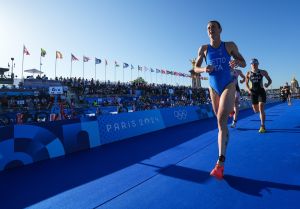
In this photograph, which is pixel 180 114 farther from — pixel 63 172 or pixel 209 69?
pixel 209 69

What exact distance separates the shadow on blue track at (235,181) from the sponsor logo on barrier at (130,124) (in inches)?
148

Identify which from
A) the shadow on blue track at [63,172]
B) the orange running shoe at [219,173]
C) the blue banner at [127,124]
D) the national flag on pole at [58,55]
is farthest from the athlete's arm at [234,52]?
the national flag on pole at [58,55]

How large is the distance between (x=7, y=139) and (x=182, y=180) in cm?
336

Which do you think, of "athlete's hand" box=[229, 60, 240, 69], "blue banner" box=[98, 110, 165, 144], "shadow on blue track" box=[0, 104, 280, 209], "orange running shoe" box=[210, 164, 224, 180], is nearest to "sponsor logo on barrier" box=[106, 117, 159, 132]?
"blue banner" box=[98, 110, 165, 144]

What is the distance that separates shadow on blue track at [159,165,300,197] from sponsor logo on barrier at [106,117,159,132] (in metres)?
3.75

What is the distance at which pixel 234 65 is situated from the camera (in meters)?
3.63

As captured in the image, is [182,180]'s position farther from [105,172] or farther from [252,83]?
[252,83]

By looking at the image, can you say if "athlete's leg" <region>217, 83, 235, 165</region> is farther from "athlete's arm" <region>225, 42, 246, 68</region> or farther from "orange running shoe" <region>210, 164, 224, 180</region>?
"athlete's arm" <region>225, 42, 246, 68</region>

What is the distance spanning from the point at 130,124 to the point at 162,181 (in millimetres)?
5110

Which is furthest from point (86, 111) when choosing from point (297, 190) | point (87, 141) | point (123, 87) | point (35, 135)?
point (123, 87)

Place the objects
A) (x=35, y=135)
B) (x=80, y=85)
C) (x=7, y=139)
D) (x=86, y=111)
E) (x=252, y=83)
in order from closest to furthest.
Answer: (x=7, y=139) → (x=35, y=135) → (x=252, y=83) → (x=86, y=111) → (x=80, y=85)

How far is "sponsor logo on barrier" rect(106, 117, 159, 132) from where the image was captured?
7613 mm

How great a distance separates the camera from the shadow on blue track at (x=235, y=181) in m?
2.93

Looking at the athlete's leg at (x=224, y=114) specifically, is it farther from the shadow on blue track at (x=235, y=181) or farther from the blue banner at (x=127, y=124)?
Result: the blue banner at (x=127, y=124)
